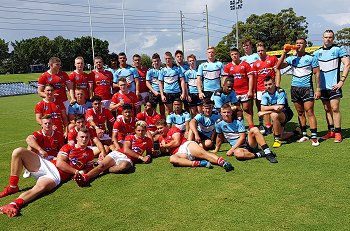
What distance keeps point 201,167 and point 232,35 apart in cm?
6548

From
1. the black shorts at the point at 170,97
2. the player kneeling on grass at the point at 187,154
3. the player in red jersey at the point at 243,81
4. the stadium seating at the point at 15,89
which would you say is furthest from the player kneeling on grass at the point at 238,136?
the stadium seating at the point at 15,89

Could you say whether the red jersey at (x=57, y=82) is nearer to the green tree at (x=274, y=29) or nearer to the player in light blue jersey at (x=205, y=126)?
the player in light blue jersey at (x=205, y=126)

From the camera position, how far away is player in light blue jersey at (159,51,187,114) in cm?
886

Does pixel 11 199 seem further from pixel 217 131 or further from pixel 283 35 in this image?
pixel 283 35

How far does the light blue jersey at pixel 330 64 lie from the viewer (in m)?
7.33

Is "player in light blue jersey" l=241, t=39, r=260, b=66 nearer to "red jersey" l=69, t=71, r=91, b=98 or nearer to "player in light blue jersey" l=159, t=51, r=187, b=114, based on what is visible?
"player in light blue jersey" l=159, t=51, r=187, b=114

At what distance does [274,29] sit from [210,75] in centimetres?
6177

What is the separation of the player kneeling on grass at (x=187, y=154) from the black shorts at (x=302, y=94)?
2595 mm

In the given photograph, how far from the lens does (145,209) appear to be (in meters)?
4.67

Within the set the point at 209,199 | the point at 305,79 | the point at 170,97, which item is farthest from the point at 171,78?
the point at 209,199

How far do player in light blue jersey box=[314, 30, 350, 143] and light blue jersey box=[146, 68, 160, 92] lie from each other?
4.00 metres

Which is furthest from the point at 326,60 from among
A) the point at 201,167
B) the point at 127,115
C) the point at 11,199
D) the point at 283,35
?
the point at 283,35

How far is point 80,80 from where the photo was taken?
27.5 ft

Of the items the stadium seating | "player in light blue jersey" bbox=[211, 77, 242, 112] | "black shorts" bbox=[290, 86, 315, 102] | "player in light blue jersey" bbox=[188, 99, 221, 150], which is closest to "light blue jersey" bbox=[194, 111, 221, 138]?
"player in light blue jersey" bbox=[188, 99, 221, 150]
